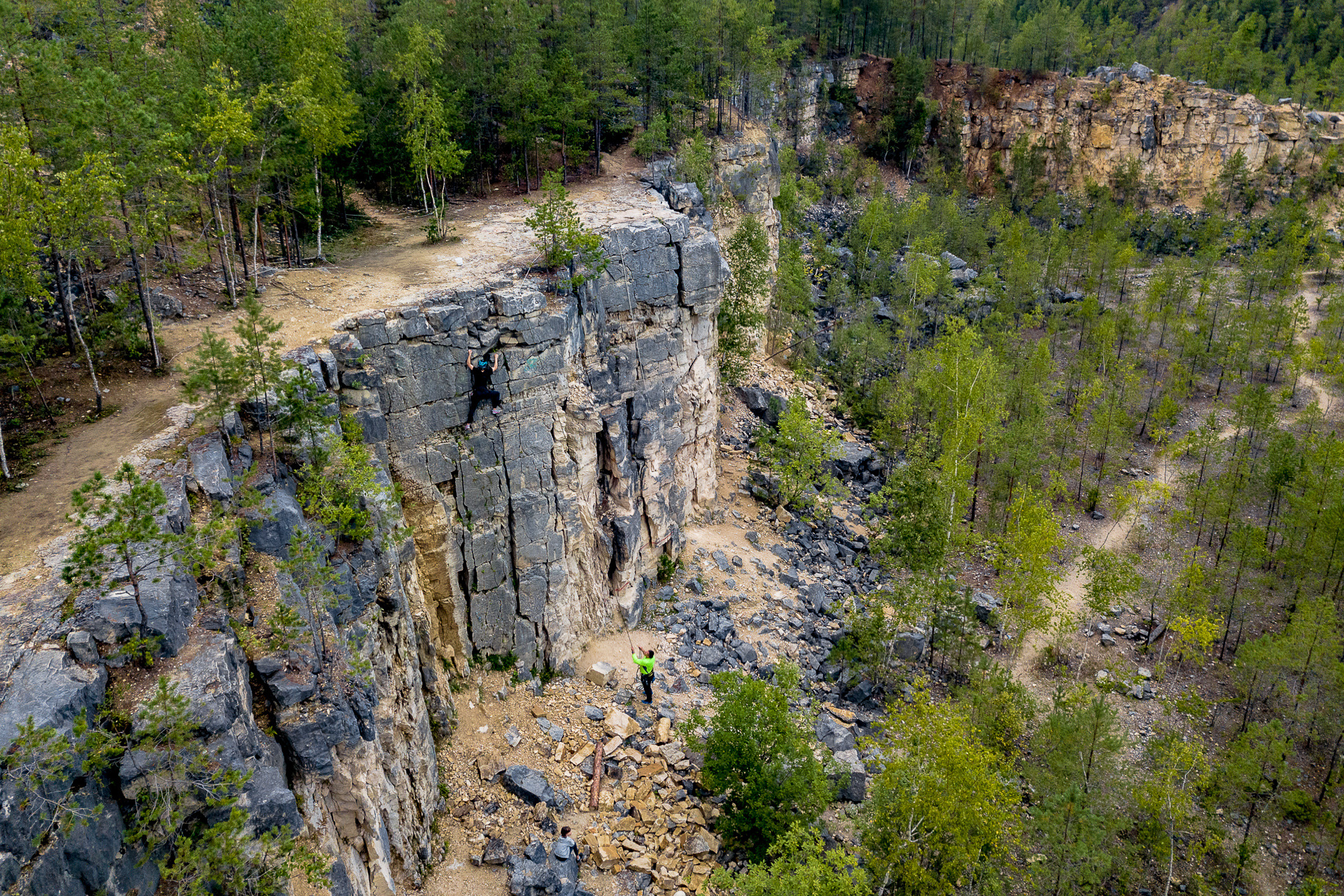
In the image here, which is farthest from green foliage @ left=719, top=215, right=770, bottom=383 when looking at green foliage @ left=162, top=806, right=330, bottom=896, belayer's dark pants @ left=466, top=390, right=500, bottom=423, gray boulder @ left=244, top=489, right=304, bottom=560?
green foliage @ left=162, top=806, right=330, bottom=896

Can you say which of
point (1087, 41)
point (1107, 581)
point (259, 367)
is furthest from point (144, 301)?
point (1087, 41)

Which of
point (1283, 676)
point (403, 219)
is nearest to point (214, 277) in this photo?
point (403, 219)

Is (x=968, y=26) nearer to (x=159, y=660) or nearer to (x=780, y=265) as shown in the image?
(x=780, y=265)

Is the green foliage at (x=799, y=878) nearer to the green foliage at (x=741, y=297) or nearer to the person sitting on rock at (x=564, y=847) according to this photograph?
the person sitting on rock at (x=564, y=847)

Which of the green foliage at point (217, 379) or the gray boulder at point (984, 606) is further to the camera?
the gray boulder at point (984, 606)

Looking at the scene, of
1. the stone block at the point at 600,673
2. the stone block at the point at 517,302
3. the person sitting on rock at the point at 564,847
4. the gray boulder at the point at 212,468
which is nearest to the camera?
the gray boulder at the point at 212,468

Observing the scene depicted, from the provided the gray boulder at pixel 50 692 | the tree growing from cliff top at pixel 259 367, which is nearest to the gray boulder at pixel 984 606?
the tree growing from cliff top at pixel 259 367
